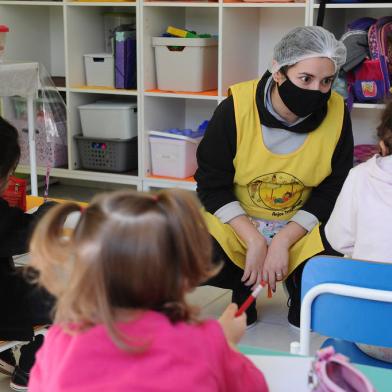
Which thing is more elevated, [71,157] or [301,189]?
[301,189]

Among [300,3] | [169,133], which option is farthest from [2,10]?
[300,3]

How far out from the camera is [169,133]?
3662 millimetres

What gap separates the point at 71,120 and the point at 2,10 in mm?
735

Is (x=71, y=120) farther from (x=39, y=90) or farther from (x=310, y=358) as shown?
(x=310, y=358)

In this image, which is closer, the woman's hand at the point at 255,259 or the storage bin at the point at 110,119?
the woman's hand at the point at 255,259

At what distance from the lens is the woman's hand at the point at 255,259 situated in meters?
2.15

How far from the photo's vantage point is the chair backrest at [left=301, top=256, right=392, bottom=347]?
1.23m

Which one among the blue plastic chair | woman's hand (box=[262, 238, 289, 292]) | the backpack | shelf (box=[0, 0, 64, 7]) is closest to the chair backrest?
the blue plastic chair

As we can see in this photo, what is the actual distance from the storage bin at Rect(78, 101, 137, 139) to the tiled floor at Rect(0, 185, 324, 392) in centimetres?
140

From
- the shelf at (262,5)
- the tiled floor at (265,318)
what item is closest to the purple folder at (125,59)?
the shelf at (262,5)

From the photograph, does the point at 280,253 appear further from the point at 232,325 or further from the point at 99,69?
the point at 99,69

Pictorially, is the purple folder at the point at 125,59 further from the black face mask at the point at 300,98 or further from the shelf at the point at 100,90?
the black face mask at the point at 300,98

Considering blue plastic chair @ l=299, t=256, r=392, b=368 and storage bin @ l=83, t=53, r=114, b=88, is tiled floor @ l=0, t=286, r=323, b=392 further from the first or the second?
storage bin @ l=83, t=53, r=114, b=88

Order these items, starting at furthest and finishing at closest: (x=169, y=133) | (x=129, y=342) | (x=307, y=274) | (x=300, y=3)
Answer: (x=169, y=133) → (x=300, y=3) → (x=307, y=274) → (x=129, y=342)
